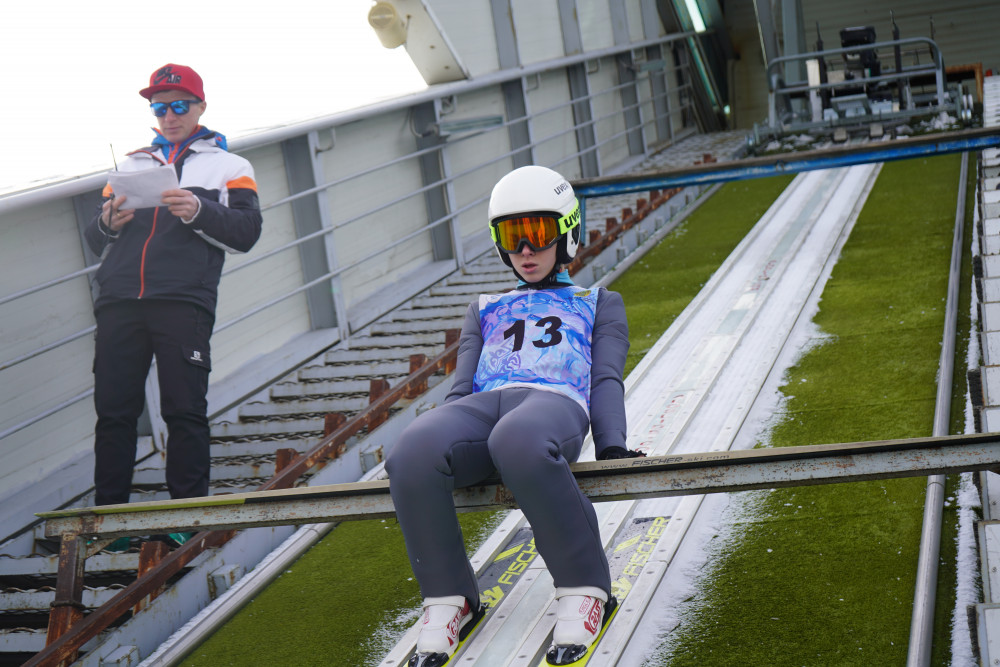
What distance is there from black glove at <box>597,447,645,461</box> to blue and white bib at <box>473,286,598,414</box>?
0.17 m

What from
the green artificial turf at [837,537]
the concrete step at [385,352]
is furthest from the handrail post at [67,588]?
the concrete step at [385,352]

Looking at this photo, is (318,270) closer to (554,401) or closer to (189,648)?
(189,648)

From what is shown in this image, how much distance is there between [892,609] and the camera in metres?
2.48

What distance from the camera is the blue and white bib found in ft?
8.46

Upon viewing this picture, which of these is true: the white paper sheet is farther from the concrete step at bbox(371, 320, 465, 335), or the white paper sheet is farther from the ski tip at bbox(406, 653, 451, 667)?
the concrete step at bbox(371, 320, 465, 335)

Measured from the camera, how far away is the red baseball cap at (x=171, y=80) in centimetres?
349

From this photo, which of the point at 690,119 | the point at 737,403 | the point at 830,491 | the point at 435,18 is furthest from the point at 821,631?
the point at 690,119

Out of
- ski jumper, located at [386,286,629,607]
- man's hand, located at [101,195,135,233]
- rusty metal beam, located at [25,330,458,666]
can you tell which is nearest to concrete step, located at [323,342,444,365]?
rusty metal beam, located at [25,330,458,666]

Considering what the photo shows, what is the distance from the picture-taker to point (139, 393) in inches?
137

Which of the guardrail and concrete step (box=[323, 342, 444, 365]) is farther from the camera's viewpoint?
concrete step (box=[323, 342, 444, 365])

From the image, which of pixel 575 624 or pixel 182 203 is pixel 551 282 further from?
pixel 182 203

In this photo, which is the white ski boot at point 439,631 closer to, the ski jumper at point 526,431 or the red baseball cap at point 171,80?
the ski jumper at point 526,431

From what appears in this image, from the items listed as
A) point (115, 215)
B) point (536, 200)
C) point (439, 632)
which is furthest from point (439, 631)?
point (115, 215)

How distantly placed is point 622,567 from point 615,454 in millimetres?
607
